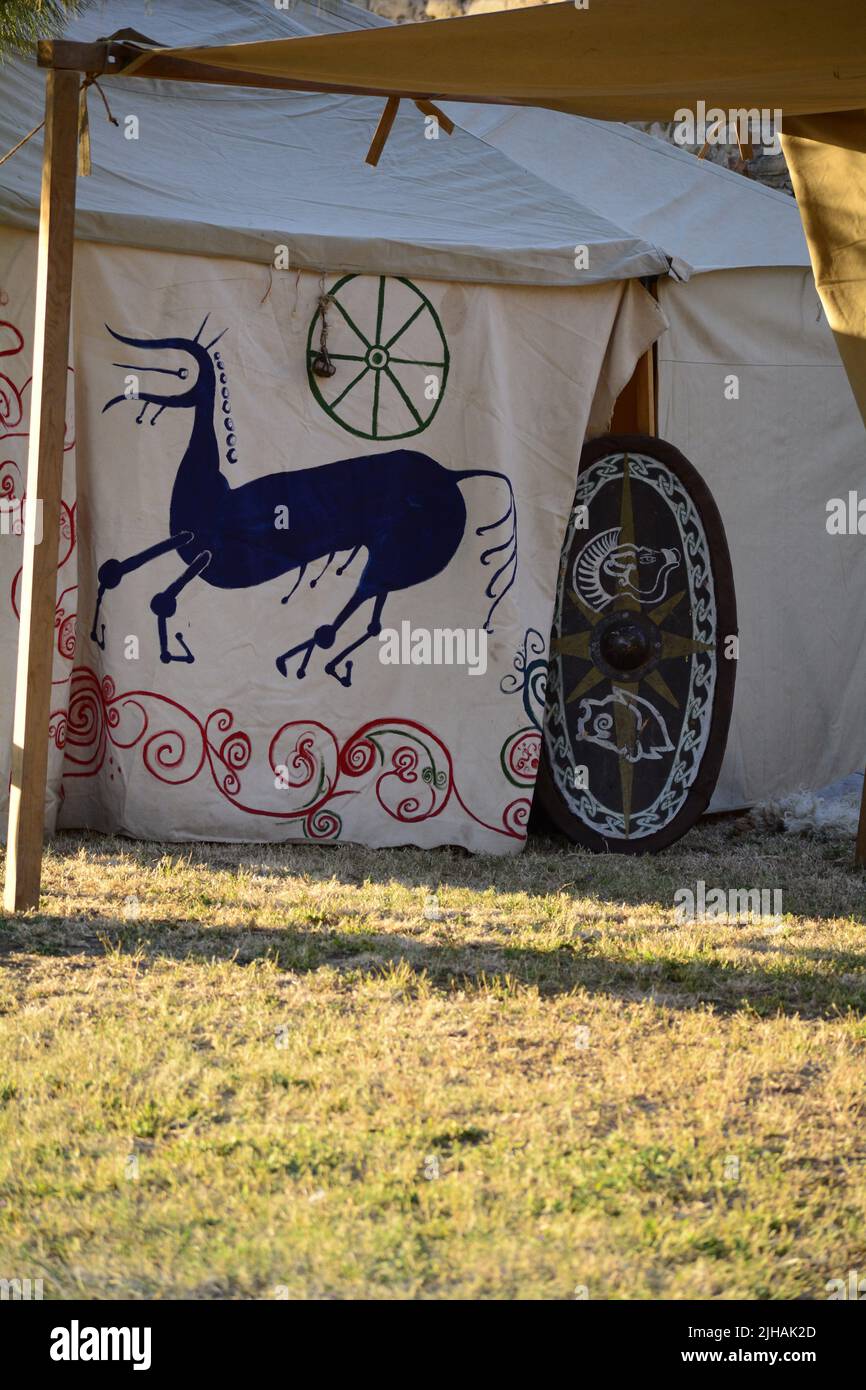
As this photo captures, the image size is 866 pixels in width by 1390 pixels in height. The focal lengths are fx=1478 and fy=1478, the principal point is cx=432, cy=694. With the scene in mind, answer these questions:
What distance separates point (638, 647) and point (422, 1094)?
2752 millimetres

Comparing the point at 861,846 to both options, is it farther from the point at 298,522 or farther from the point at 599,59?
the point at 599,59

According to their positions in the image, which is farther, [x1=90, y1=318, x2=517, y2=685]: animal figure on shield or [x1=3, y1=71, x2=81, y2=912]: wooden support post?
[x1=90, y1=318, x2=517, y2=685]: animal figure on shield

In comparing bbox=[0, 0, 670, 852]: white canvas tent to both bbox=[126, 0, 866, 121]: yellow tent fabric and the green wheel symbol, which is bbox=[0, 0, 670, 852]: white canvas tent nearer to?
the green wheel symbol

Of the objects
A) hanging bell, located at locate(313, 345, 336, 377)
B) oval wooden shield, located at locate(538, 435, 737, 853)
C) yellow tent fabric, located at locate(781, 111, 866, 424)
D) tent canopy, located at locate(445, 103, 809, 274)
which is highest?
tent canopy, located at locate(445, 103, 809, 274)

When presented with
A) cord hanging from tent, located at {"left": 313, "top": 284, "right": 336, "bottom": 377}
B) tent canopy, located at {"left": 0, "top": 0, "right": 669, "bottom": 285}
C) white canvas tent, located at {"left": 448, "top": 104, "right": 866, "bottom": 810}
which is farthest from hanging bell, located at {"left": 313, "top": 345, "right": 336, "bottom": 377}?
white canvas tent, located at {"left": 448, "top": 104, "right": 866, "bottom": 810}

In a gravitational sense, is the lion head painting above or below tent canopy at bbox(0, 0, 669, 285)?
below

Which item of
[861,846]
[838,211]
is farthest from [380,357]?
[861,846]

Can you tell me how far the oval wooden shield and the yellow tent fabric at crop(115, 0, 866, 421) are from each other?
4.95 feet

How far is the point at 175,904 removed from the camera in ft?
12.6

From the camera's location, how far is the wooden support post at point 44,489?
11.8 ft

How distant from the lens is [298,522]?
4832mm

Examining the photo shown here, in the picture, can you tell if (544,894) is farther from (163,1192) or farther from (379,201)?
(379,201)

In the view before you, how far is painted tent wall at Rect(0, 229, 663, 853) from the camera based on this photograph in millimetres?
4707
